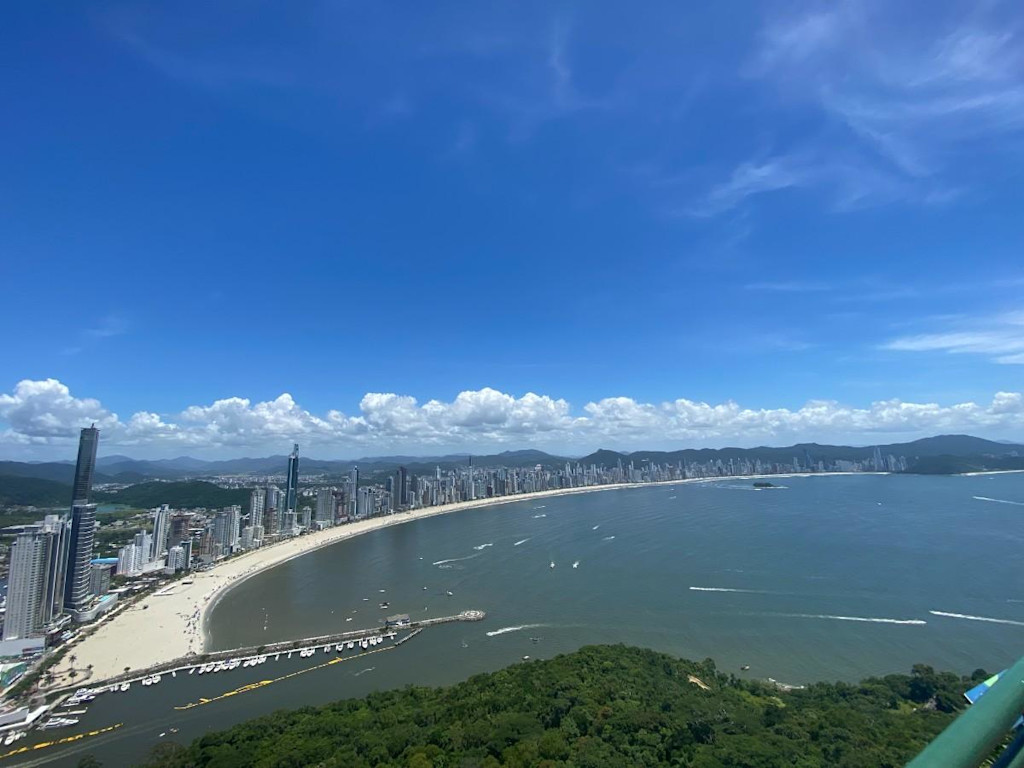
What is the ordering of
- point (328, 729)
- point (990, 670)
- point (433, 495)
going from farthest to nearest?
point (433, 495) → point (990, 670) → point (328, 729)

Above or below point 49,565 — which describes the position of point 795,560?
below

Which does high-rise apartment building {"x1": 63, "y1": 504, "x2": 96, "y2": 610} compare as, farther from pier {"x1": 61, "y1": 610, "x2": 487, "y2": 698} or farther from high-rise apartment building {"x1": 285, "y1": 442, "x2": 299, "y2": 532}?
high-rise apartment building {"x1": 285, "y1": 442, "x2": 299, "y2": 532}

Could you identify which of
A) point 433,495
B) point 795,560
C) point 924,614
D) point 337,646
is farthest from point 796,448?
point 337,646

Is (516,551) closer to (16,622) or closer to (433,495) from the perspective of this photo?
(16,622)

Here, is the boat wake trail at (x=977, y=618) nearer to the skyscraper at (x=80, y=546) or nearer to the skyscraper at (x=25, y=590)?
the skyscraper at (x=25, y=590)

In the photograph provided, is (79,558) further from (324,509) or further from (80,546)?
(324,509)

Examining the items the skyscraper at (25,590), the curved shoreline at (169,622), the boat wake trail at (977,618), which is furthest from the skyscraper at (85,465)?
the boat wake trail at (977,618)

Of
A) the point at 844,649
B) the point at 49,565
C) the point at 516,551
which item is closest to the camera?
the point at 844,649
